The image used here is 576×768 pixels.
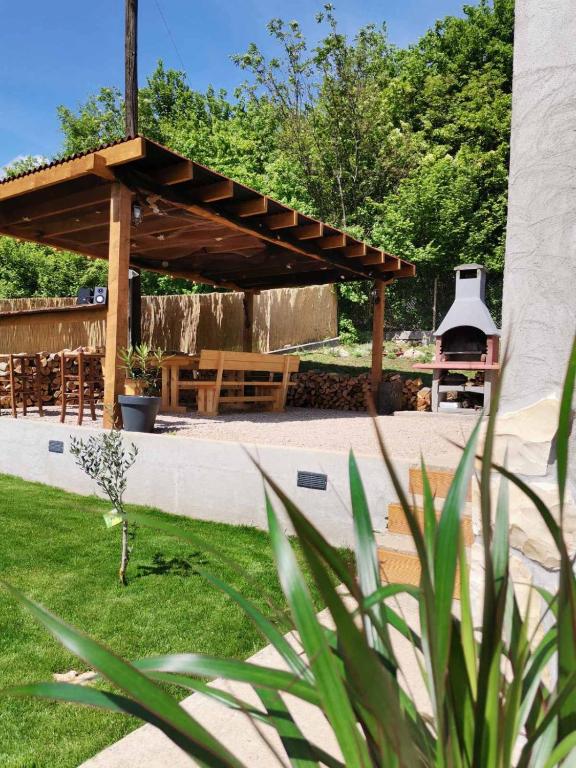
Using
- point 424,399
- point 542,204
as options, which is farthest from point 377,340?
point 542,204

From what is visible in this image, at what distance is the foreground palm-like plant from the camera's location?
0.53m

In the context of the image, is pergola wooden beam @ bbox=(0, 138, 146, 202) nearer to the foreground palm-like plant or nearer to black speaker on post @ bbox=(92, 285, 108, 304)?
the foreground palm-like plant

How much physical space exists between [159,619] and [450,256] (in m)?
17.7

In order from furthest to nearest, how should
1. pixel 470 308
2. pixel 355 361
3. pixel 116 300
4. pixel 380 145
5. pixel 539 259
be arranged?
1. pixel 380 145
2. pixel 355 361
3. pixel 470 308
4. pixel 116 300
5. pixel 539 259

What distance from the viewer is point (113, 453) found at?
376 cm

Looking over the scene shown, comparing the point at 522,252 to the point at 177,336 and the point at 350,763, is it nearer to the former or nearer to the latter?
the point at 350,763

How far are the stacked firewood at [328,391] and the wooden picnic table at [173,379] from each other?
2942 mm

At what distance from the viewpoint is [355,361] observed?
1365 cm

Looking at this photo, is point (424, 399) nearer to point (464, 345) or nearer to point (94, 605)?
point (464, 345)

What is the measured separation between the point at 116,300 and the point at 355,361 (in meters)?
8.52

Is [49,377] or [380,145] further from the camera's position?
[380,145]

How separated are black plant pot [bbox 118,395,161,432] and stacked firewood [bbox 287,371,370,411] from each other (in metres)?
5.37

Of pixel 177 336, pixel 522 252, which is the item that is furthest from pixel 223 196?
pixel 177 336

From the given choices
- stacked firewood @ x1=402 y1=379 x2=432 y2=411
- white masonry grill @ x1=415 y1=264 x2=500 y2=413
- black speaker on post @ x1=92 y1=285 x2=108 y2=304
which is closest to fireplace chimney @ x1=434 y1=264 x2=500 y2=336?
white masonry grill @ x1=415 y1=264 x2=500 y2=413
